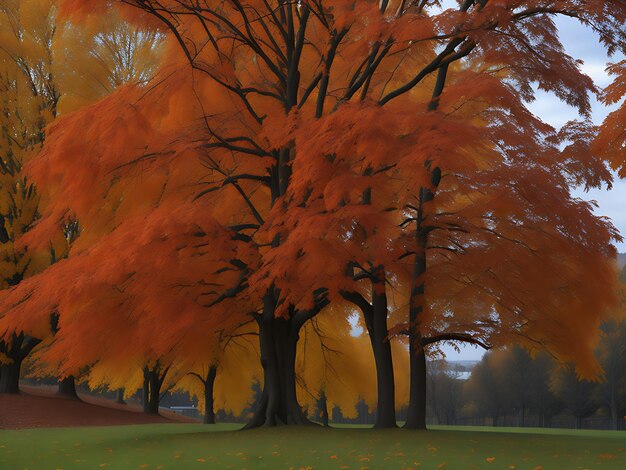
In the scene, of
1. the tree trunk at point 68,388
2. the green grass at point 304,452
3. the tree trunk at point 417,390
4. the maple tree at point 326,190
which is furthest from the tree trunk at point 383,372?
the tree trunk at point 68,388

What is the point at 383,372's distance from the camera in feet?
56.8

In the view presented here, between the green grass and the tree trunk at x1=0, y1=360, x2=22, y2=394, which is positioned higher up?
the tree trunk at x1=0, y1=360, x2=22, y2=394

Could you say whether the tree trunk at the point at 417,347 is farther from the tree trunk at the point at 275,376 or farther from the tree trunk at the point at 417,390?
the tree trunk at the point at 275,376

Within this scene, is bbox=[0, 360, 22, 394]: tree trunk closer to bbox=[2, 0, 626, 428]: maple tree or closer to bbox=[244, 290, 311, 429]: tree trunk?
bbox=[2, 0, 626, 428]: maple tree

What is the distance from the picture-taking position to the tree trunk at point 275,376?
55.8 feet

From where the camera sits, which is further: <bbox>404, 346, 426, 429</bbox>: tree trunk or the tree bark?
the tree bark

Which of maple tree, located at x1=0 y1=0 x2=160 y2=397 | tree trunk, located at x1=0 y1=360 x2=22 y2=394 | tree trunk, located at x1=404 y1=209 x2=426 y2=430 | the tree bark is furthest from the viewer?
tree trunk, located at x1=0 y1=360 x2=22 y2=394

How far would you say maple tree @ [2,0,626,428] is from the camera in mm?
13727

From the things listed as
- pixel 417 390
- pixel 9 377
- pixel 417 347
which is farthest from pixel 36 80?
pixel 417 390

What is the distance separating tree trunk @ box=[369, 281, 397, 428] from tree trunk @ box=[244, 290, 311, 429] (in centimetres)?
191

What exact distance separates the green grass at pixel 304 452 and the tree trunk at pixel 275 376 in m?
1.98

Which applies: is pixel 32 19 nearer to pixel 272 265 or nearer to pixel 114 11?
pixel 114 11

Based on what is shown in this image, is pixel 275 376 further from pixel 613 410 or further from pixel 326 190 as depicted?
pixel 613 410

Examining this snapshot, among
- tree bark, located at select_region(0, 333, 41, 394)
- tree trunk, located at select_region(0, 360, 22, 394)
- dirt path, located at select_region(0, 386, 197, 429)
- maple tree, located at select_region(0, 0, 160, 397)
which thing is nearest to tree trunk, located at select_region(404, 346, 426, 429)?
dirt path, located at select_region(0, 386, 197, 429)
